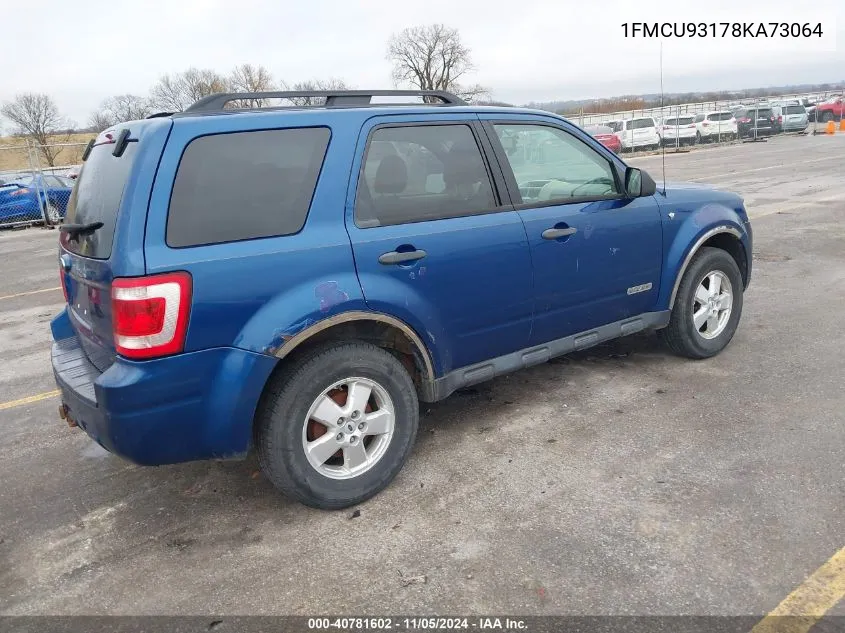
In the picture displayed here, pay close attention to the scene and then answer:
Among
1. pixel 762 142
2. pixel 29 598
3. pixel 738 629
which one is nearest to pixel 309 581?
pixel 29 598

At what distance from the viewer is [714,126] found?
3262 cm

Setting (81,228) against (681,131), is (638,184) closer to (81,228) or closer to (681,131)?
(81,228)

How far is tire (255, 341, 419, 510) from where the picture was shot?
9.88ft

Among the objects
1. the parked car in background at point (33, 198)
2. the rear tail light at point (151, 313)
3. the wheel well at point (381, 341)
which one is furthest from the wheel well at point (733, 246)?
the parked car in background at point (33, 198)

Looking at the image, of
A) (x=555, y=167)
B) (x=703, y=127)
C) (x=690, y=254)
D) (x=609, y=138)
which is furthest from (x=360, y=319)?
(x=703, y=127)

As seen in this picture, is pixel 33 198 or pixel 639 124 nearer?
pixel 33 198

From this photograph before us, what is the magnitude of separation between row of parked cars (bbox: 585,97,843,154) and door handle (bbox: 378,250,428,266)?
26.6 meters

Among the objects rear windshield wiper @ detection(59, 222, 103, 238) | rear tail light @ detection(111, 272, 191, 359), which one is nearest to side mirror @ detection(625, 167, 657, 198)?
rear tail light @ detection(111, 272, 191, 359)

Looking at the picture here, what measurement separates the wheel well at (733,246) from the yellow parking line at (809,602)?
2.75m

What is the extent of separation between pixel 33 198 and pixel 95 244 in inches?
666

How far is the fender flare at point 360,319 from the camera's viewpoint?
2.93 metres

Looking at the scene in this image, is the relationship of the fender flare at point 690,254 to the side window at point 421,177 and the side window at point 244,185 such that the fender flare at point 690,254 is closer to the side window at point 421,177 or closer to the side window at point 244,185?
the side window at point 421,177

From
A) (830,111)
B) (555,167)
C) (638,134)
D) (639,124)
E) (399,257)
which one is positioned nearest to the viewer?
(399,257)

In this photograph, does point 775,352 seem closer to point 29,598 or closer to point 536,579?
point 536,579
